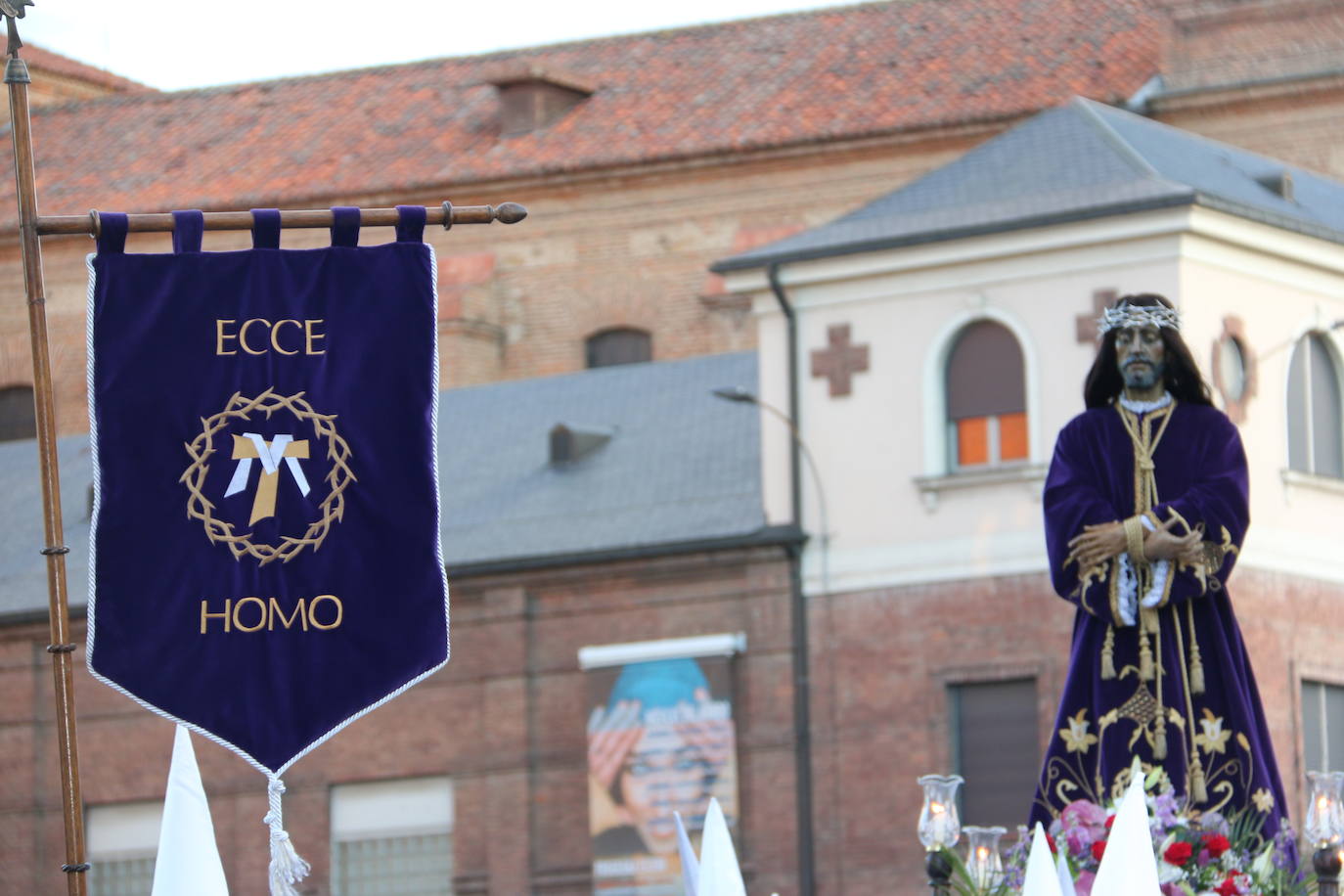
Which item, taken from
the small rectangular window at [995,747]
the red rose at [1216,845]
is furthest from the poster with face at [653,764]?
the red rose at [1216,845]

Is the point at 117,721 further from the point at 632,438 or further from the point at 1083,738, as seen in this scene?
the point at 1083,738

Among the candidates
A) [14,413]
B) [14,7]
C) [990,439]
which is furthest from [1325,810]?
[14,413]

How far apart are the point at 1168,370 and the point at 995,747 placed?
19.6m

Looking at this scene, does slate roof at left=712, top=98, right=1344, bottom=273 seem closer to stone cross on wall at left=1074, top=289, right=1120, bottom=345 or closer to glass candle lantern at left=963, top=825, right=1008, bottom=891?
stone cross on wall at left=1074, top=289, right=1120, bottom=345

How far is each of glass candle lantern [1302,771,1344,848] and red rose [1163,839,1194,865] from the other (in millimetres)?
394

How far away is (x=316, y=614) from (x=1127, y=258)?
2172 centimetres

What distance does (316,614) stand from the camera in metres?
11.3

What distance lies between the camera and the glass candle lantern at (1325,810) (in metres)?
11.3

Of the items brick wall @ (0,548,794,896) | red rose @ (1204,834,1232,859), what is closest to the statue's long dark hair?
red rose @ (1204,834,1232,859)

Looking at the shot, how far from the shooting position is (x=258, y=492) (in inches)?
446

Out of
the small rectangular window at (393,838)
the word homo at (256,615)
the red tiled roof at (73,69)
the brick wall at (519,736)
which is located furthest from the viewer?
the red tiled roof at (73,69)

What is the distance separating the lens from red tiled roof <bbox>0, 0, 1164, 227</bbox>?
139ft

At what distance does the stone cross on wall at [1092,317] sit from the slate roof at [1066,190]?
73 centimetres

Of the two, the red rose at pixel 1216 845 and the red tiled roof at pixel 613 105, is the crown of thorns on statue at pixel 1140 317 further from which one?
the red tiled roof at pixel 613 105
